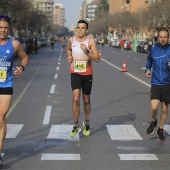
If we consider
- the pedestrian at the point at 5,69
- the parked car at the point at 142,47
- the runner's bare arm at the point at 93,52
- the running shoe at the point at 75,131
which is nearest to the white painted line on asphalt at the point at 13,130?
the running shoe at the point at 75,131

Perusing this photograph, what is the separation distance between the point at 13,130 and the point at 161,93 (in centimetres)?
293

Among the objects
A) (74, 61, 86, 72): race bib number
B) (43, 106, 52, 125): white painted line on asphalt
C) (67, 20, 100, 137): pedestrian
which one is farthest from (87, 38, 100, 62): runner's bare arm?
(43, 106, 52, 125): white painted line on asphalt

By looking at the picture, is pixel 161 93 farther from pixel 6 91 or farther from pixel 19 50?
pixel 6 91

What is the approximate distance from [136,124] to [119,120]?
60 centimetres

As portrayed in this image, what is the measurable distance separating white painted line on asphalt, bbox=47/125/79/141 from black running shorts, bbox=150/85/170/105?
1.56 metres

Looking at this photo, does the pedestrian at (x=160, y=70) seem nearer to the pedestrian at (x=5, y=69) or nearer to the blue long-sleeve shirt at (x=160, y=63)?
Answer: the blue long-sleeve shirt at (x=160, y=63)

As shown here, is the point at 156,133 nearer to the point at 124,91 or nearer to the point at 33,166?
the point at 33,166

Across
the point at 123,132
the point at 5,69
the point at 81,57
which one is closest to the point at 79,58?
the point at 81,57

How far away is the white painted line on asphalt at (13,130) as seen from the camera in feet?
27.6

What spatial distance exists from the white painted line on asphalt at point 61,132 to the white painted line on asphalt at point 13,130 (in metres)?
0.62

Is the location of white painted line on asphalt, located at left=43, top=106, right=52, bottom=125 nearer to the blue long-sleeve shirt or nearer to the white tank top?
the white tank top

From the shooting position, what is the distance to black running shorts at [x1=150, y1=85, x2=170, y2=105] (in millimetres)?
7910

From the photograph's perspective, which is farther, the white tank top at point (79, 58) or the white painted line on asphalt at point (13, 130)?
the white painted line on asphalt at point (13, 130)

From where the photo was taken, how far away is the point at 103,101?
13.4 meters
